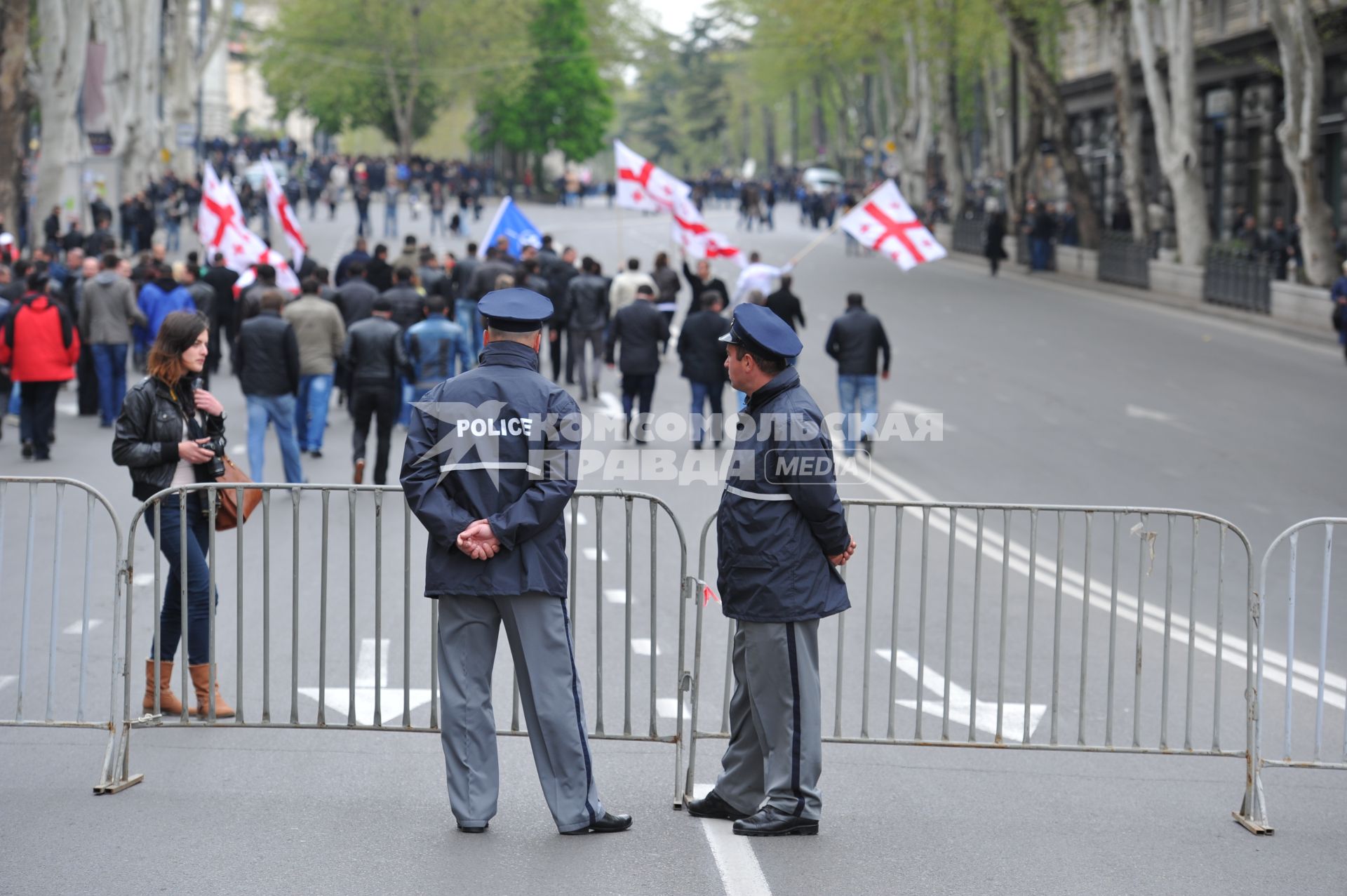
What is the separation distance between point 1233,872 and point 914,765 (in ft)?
5.38

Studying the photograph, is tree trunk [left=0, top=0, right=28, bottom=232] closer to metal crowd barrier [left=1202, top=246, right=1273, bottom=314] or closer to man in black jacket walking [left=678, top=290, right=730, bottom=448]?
man in black jacket walking [left=678, top=290, right=730, bottom=448]

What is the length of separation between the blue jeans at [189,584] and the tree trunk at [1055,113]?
3403cm

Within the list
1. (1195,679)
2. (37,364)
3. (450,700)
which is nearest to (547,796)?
(450,700)

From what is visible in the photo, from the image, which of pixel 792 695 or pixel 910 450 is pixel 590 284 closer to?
pixel 910 450

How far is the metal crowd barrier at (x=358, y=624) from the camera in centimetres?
686

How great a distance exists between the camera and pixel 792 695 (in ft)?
20.5

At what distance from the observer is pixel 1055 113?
39.4 meters

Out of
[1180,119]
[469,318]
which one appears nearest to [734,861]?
[469,318]

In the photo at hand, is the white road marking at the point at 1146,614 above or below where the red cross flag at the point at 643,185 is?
below

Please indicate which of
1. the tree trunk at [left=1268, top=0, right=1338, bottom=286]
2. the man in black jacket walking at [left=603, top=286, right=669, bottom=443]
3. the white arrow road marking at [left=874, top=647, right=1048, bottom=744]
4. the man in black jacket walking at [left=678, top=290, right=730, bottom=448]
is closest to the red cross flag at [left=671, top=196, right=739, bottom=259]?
the man in black jacket walking at [left=603, top=286, right=669, bottom=443]

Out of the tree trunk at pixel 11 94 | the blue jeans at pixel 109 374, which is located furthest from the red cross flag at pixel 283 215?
the tree trunk at pixel 11 94

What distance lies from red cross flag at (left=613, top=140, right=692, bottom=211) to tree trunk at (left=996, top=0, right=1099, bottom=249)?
17145 millimetres

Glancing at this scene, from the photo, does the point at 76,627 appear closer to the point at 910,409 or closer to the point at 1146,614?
the point at 1146,614

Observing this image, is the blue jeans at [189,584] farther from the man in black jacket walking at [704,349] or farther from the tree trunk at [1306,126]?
the tree trunk at [1306,126]
